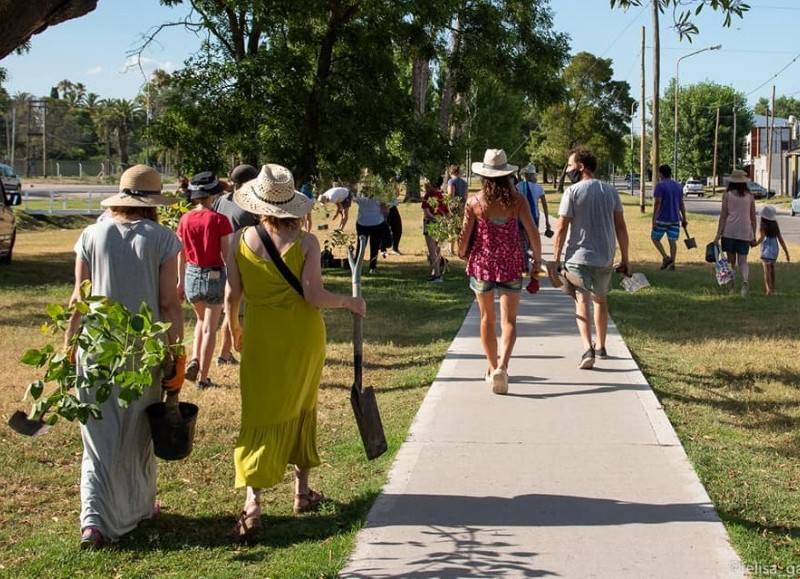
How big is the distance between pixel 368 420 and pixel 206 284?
316 centimetres

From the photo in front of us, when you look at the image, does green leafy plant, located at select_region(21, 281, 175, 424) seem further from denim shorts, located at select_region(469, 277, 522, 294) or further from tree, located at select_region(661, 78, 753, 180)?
tree, located at select_region(661, 78, 753, 180)

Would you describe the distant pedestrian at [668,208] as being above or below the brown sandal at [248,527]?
above

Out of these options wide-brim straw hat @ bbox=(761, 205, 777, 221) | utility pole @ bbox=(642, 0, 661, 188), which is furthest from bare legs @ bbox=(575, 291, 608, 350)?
utility pole @ bbox=(642, 0, 661, 188)

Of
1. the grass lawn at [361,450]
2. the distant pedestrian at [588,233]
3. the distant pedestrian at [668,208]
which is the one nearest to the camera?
the grass lawn at [361,450]

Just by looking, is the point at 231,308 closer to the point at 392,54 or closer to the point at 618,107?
the point at 392,54

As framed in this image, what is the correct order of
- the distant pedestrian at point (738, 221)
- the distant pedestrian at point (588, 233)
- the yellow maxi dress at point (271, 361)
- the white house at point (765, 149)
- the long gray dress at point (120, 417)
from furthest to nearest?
the white house at point (765, 149) → the distant pedestrian at point (738, 221) → the distant pedestrian at point (588, 233) → the yellow maxi dress at point (271, 361) → the long gray dress at point (120, 417)

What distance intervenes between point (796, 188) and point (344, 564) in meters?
73.8

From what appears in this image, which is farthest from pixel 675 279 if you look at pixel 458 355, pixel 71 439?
pixel 71 439

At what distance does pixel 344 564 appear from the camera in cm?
425

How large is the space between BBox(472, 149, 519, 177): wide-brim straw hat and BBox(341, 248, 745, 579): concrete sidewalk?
1.62 meters

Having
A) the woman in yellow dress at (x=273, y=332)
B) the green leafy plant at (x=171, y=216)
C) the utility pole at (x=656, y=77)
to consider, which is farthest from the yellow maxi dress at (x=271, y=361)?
the utility pole at (x=656, y=77)

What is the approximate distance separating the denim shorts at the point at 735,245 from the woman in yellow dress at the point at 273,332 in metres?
9.24

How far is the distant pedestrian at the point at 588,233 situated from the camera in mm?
8141

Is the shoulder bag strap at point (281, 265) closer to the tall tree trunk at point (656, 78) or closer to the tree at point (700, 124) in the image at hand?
the tall tree trunk at point (656, 78)
